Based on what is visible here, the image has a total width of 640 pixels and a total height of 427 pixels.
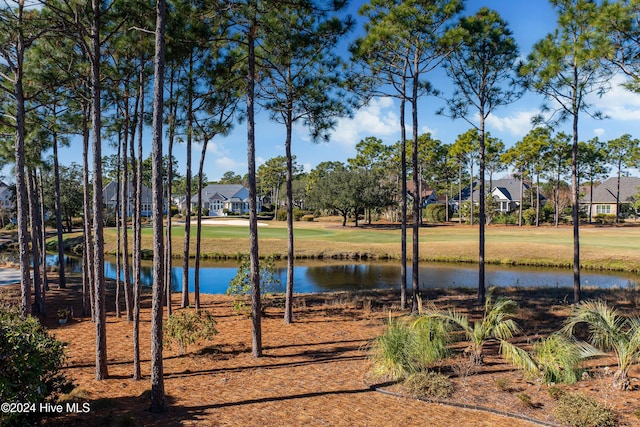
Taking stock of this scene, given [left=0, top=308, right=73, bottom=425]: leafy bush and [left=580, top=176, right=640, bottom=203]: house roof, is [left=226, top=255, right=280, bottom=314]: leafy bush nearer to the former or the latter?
[left=0, top=308, right=73, bottom=425]: leafy bush

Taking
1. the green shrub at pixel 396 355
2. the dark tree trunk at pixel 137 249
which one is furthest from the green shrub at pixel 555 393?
the dark tree trunk at pixel 137 249

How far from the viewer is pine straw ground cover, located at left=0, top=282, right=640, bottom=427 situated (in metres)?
6.11

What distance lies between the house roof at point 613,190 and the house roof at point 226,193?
199 feet

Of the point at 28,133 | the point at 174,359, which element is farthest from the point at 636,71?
the point at 28,133

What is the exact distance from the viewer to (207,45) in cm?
1098

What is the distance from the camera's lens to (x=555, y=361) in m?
6.98

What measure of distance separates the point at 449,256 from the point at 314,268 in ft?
34.4

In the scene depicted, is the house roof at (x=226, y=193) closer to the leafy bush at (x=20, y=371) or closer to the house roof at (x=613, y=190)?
the house roof at (x=613, y=190)

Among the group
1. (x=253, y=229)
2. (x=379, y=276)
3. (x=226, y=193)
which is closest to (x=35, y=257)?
(x=253, y=229)

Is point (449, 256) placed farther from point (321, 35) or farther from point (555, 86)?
point (321, 35)

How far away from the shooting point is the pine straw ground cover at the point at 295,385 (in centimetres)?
611

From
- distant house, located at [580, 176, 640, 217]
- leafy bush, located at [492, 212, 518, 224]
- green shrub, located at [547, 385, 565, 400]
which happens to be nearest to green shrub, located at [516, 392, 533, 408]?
green shrub, located at [547, 385, 565, 400]

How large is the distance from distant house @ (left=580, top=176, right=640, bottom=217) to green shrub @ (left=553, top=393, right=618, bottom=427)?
A: 6748 centimetres

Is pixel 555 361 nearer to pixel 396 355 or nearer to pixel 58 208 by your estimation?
pixel 396 355
